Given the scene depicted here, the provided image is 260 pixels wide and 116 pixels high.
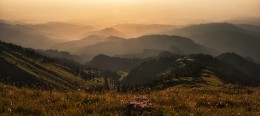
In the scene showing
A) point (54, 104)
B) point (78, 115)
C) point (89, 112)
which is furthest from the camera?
point (54, 104)

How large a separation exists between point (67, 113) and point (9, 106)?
114 inches

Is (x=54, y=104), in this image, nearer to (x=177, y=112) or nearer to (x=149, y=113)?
(x=149, y=113)

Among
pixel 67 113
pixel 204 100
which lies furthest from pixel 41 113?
pixel 204 100

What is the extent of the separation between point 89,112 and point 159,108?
306 centimetres

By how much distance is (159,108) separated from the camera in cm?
1505

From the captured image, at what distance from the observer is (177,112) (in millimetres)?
14828

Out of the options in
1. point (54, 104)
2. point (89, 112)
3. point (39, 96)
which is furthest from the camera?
point (39, 96)

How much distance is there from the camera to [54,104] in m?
15.7

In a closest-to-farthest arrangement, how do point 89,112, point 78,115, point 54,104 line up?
point 78,115, point 89,112, point 54,104

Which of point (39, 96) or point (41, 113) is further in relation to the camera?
point (39, 96)

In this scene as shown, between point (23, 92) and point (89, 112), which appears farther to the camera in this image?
point (23, 92)

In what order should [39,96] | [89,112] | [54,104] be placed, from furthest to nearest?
[39,96] < [54,104] < [89,112]

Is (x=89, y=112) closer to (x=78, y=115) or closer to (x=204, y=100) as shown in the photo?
(x=78, y=115)

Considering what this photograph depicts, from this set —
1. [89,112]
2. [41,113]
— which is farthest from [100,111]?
[41,113]
